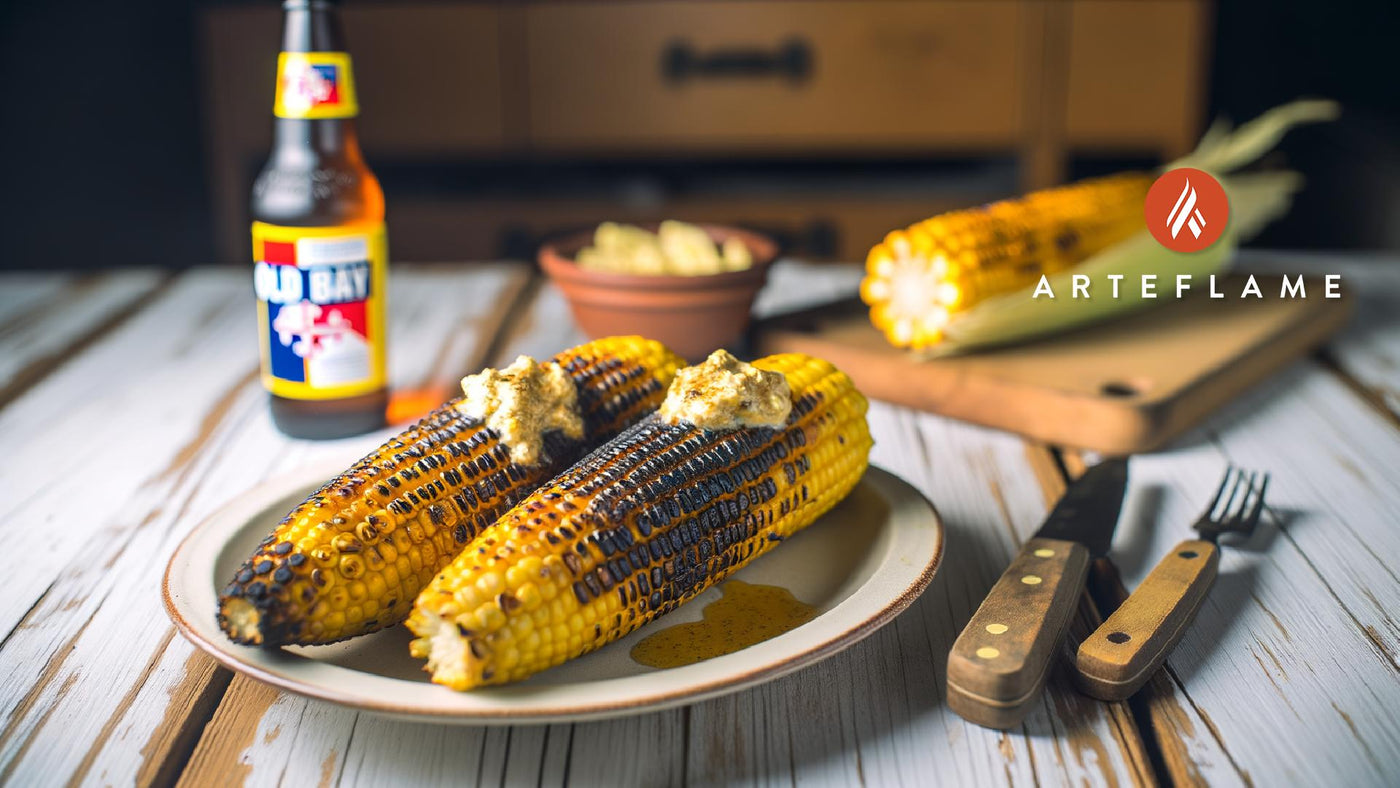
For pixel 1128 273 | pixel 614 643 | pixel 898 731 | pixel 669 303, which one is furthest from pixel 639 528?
pixel 1128 273

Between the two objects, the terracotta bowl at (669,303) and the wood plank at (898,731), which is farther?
the terracotta bowl at (669,303)

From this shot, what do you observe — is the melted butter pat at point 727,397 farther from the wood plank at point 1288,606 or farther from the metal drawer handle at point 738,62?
the metal drawer handle at point 738,62

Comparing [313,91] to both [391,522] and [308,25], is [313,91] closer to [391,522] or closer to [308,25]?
[308,25]

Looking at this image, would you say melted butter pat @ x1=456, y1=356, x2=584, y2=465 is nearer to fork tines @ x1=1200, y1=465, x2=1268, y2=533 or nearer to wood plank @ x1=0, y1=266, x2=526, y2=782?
wood plank @ x1=0, y1=266, x2=526, y2=782

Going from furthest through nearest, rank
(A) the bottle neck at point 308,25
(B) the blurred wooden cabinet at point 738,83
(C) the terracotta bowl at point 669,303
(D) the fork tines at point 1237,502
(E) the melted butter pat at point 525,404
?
(B) the blurred wooden cabinet at point 738,83 < (C) the terracotta bowl at point 669,303 < (A) the bottle neck at point 308,25 < (D) the fork tines at point 1237,502 < (E) the melted butter pat at point 525,404

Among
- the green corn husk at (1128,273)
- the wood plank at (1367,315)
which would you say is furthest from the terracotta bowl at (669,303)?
the wood plank at (1367,315)

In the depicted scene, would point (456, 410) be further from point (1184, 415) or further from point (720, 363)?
point (1184, 415)

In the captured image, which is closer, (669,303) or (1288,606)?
(1288,606)
